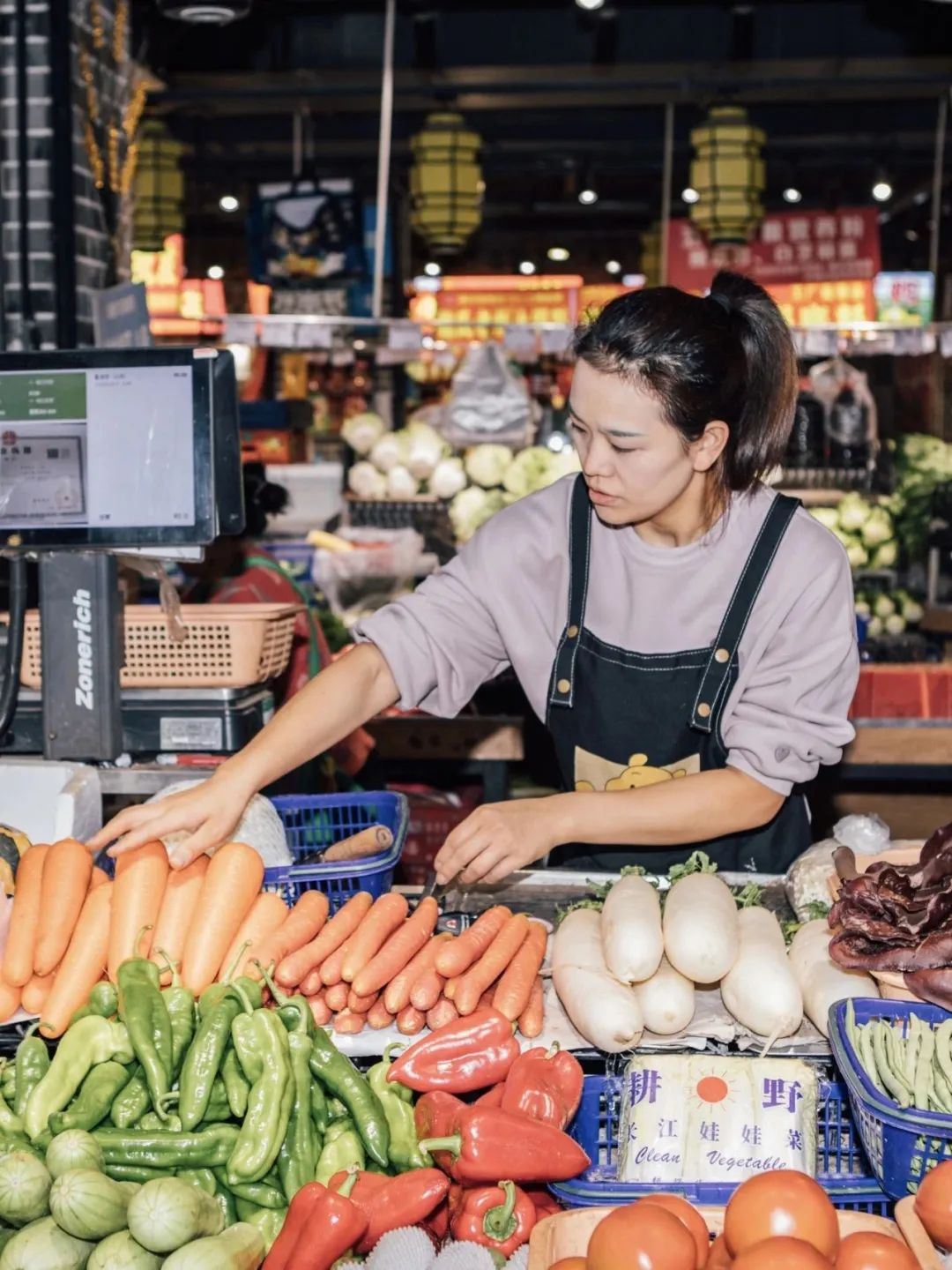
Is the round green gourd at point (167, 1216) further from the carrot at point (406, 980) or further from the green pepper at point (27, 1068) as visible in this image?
the carrot at point (406, 980)

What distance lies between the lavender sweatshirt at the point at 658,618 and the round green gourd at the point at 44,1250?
1.36m

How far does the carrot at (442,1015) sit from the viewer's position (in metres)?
2.23

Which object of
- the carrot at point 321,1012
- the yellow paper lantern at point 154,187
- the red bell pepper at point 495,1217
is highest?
the yellow paper lantern at point 154,187

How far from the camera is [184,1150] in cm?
193

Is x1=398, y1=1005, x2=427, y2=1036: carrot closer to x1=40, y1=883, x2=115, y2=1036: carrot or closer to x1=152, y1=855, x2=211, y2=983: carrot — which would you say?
x1=152, y1=855, x2=211, y2=983: carrot

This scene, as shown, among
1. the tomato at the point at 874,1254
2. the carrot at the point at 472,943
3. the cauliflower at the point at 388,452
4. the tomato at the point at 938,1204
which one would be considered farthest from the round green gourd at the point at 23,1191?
the cauliflower at the point at 388,452

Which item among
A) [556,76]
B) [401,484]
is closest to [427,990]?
[401,484]

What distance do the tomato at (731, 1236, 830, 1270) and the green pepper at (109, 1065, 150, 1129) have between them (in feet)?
2.84

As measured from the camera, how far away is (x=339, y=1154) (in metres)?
1.97

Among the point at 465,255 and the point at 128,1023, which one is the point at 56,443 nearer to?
the point at 128,1023

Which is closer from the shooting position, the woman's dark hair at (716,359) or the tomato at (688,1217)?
the tomato at (688,1217)

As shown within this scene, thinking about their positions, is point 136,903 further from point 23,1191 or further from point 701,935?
point 701,935

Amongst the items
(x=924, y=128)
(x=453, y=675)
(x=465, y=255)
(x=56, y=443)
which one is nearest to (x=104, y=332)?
(x=56, y=443)

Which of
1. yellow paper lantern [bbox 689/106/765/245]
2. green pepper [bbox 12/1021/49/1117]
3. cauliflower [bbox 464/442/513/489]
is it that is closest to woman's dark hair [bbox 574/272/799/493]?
green pepper [bbox 12/1021/49/1117]
